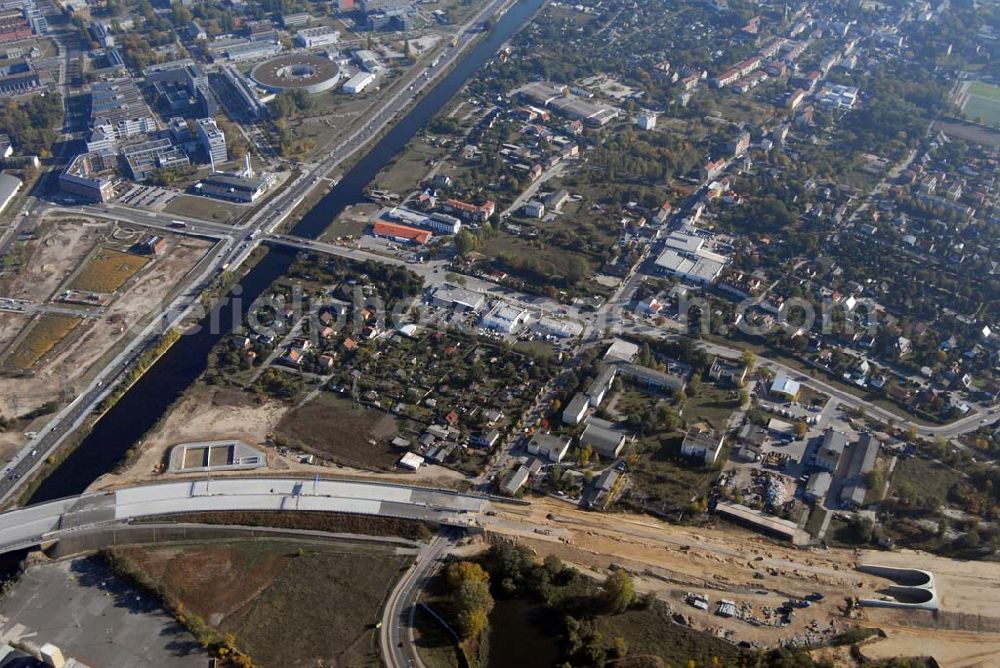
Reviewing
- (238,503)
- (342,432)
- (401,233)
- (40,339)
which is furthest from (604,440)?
(40,339)

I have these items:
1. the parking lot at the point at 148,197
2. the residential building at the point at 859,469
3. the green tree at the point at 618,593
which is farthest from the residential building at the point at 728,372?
the parking lot at the point at 148,197

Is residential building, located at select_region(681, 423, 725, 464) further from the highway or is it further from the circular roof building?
the circular roof building

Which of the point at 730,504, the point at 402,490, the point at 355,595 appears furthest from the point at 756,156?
the point at 355,595

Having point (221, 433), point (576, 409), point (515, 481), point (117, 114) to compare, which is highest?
point (117, 114)

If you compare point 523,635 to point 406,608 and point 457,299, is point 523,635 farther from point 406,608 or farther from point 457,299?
point 457,299

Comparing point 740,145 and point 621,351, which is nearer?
point 621,351

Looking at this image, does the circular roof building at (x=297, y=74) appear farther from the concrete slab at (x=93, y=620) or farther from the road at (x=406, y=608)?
the road at (x=406, y=608)

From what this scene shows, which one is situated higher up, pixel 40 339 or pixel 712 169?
pixel 712 169
